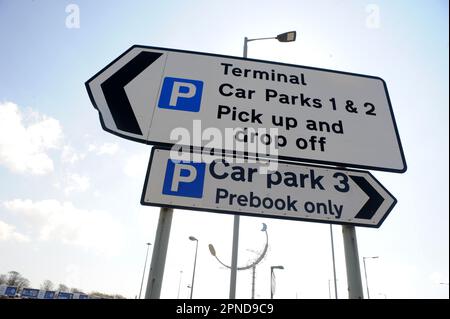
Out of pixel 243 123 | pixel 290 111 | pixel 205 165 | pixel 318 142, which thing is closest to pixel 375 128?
pixel 318 142

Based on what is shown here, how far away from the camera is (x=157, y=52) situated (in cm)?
215

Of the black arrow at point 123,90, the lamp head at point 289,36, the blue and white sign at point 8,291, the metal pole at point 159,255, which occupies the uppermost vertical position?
the lamp head at point 289,36

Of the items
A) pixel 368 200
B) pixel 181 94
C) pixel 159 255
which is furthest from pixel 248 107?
pixel 159 255

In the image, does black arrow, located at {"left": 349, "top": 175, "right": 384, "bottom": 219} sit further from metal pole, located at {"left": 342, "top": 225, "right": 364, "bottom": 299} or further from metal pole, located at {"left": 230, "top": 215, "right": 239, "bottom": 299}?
Answer: metal pole, located at {"left": 230, "top": 215, "right": 239, "bottom": 299}

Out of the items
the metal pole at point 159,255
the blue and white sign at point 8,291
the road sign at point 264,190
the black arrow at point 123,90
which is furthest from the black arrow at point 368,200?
the blue and white sign at point 8,291

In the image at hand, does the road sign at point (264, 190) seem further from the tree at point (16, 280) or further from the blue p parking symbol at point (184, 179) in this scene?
the tree at point (16, 280)

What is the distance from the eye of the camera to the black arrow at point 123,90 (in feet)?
5.71

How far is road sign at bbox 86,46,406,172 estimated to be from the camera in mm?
1782

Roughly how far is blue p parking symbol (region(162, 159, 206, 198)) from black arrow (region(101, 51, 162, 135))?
1.12 feet

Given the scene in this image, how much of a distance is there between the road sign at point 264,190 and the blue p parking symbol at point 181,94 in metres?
0.38

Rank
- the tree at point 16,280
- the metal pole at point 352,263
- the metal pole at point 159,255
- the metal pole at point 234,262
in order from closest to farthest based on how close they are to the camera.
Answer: the metal pole at point 159,255, the metal pole at point 352,263, the metal pole at point 234,262, the tree at point 16,280

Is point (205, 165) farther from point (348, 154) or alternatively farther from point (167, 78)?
point (348, 154)

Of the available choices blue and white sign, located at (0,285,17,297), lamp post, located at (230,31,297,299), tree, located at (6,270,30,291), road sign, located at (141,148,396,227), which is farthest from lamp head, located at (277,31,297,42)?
tree, located at (6,270,30,291)
